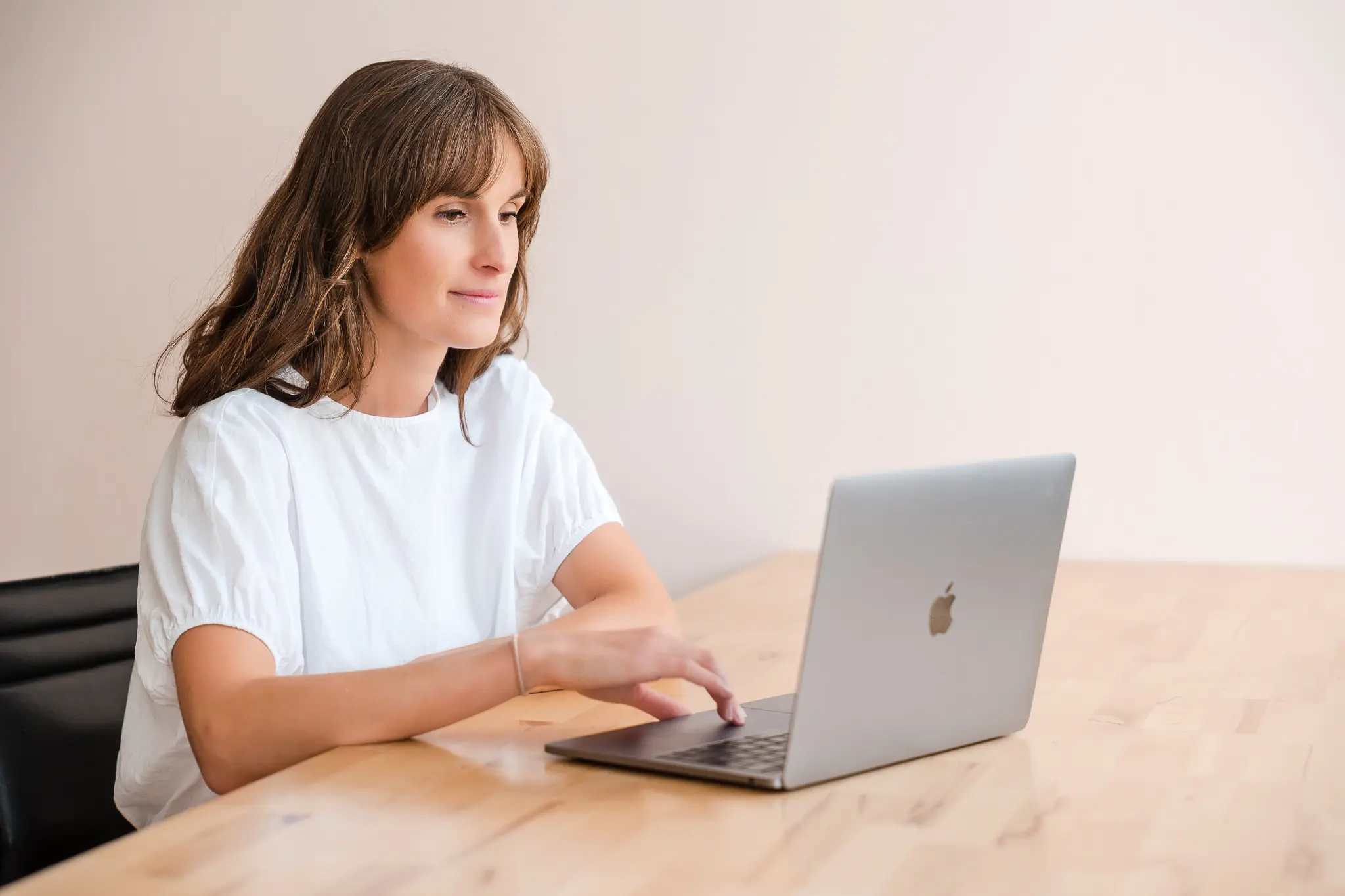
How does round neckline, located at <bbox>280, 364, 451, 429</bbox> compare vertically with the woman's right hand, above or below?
above

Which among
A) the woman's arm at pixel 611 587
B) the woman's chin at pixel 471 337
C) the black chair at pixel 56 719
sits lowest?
the black chair at pixel 56 719

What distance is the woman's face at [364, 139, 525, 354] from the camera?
1.33 metres

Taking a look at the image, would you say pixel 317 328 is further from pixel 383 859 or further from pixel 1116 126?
pixel 1116 126

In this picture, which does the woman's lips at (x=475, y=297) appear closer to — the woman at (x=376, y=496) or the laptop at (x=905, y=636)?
the woman at (x=376, y=496)

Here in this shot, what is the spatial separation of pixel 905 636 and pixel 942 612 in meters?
0.04

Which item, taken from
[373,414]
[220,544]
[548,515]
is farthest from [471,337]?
[220,544]

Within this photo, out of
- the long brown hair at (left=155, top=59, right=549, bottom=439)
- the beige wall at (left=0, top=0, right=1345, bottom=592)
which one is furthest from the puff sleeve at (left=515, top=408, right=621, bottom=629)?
the beige wall at (left=0, top=0, right=1345, bottom=592)

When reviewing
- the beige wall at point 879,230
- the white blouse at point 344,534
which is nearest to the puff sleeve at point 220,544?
the white blouse at point 344,534

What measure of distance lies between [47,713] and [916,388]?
53.8 inches

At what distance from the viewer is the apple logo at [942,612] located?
3.11 ft

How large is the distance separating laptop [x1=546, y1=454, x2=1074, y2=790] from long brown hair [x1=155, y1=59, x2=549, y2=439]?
0.56 m

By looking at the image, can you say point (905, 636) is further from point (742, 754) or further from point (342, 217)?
point (342, 217)

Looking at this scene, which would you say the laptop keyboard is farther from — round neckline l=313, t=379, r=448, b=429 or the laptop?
round neckline l=313, t=379, r=448, b=429

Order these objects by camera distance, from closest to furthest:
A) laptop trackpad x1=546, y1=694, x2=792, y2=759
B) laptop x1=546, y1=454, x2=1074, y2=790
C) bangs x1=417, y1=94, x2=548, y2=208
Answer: laptop x1=546, y1=454, x2=1074, y2=790, laptop trackpad x1=546, y1=694, x2=792, y2=759, bangs x1=417, y1=94, x2=548, y2=208
